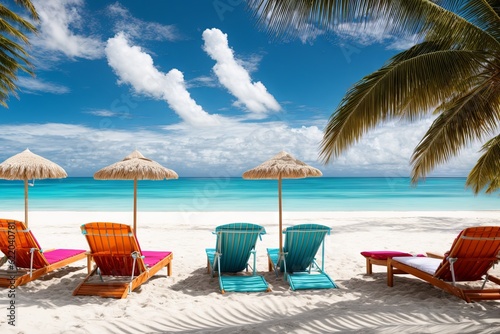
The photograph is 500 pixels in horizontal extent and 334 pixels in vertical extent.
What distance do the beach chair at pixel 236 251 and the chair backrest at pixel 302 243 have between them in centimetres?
40

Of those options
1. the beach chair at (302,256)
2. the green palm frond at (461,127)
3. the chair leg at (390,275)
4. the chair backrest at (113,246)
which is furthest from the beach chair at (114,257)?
the green palm frond at (461,127)

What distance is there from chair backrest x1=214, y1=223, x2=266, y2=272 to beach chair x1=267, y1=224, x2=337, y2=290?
0.43 meters

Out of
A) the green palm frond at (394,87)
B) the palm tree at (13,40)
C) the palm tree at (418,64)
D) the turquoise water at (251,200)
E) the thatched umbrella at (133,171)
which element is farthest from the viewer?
the turquoise water at (251,200)

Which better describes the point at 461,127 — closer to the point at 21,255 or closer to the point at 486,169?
the point at 486,169

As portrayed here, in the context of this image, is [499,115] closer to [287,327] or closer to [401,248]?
[401,248]

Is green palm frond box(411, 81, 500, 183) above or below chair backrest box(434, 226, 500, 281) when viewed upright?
above

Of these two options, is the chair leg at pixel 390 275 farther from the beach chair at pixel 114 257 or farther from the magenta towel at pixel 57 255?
the magenta towel at pixel 57 255

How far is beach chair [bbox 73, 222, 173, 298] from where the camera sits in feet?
13.8

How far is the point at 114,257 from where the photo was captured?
4.40m

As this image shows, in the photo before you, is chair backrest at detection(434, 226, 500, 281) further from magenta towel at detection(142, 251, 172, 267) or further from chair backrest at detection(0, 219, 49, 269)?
chair backrest at detection(0, 219, 49, 269)

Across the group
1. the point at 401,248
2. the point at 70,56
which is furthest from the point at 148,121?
the point at 401,248

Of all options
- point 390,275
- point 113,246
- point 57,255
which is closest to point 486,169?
point 390,275

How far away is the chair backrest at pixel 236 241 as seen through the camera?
15.4 feet

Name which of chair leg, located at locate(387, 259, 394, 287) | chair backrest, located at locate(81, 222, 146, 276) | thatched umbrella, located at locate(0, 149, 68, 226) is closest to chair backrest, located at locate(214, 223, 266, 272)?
chair backrest, located at locate(81, 222, 146, 276)
